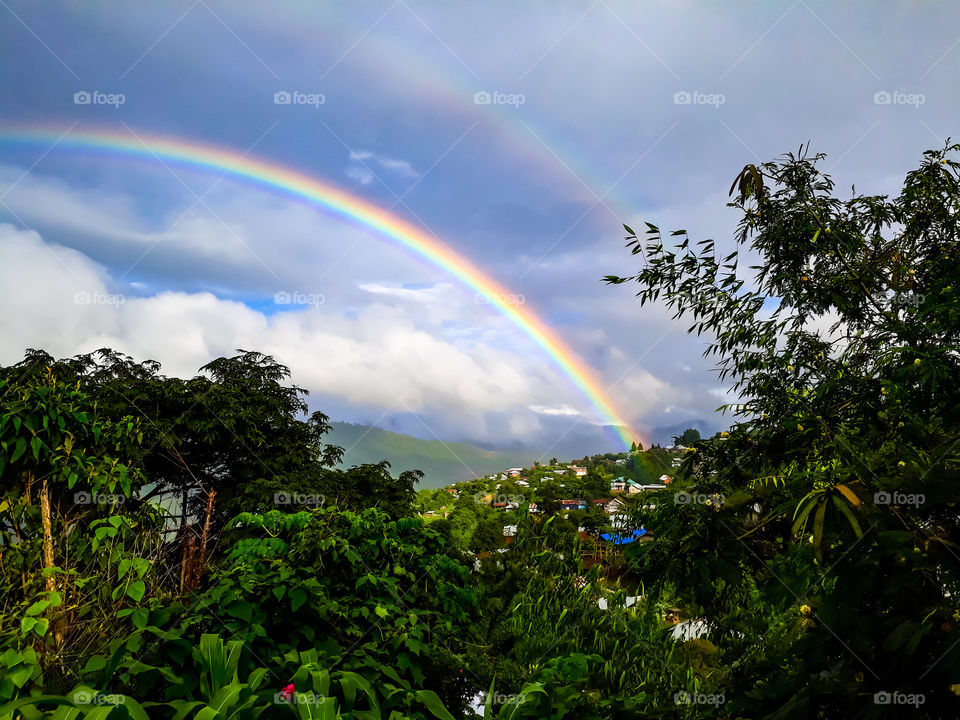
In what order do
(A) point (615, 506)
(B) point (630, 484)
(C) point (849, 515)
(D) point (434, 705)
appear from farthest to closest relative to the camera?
(B) point (630, 484) → (A) point (615, 506) → (D) point (434, 705) → (C) point (849, 515)

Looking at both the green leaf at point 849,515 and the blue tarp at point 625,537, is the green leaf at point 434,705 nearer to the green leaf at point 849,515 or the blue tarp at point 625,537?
the blue tarp at point 625,537

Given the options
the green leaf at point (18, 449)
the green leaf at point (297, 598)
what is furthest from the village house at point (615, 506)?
the green leaf at point (18, 449)

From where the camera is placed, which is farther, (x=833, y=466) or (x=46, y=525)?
(x=46, y=525)

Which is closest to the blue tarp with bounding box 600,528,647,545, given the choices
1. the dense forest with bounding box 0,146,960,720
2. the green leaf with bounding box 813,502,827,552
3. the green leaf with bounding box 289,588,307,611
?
the dense forest with bounding box 0,146,960,720

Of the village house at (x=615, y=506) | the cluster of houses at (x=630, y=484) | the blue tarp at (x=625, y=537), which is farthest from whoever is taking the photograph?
the cluster of houses at (x=630, y=484)

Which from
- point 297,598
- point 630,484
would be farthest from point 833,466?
point 297,598

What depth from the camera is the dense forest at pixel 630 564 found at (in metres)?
1.84

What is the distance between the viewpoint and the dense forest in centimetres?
184

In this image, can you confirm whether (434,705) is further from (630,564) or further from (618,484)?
(618,484)

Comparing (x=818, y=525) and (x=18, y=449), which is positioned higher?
(x=18, y=449)

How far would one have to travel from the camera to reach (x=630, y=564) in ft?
7.82

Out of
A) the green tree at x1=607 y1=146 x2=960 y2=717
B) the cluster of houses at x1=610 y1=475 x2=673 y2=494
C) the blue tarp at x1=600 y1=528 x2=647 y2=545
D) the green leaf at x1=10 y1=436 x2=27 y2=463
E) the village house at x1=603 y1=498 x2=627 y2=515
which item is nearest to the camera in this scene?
the green tree at x1=607 y1=146 x2=960 y2=717

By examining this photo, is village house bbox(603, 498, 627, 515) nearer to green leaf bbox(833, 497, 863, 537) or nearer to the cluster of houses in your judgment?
the cluster of houses

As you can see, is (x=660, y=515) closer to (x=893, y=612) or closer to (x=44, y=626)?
(x=893, y=612)
